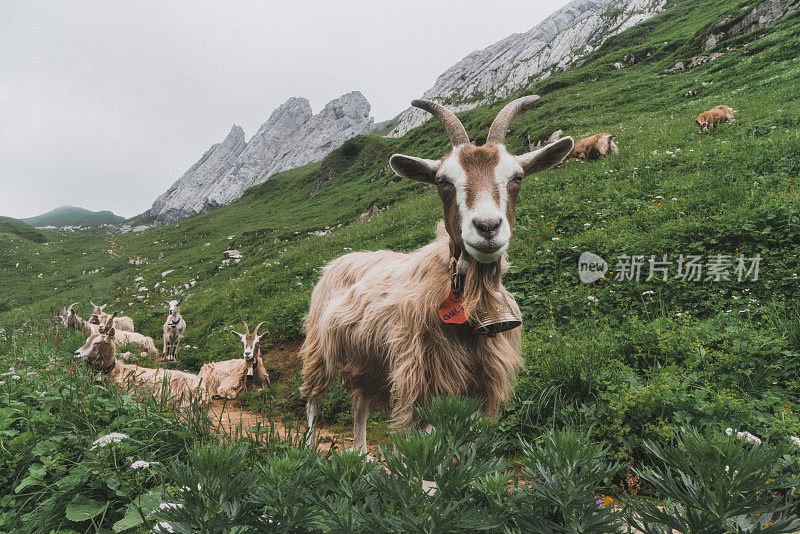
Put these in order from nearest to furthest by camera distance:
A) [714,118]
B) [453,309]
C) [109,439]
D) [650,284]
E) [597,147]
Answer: [109,439] < [453,309] < [650,284] < [714,118] < [597,147]

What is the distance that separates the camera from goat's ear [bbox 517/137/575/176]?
10.3 feet

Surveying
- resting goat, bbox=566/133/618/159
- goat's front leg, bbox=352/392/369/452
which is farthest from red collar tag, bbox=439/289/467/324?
resting goat, bbox=566/133/618/159

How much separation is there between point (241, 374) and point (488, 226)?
23.7 ft

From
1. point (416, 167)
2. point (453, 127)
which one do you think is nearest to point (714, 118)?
point (453, 127)

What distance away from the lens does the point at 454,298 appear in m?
2.85

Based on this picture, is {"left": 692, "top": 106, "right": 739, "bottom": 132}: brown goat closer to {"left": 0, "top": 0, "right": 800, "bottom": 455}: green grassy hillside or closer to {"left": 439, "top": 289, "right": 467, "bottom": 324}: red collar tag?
{"left": 0, "top": 0, "right": 800, "bottom": 455}: green grassy hillside

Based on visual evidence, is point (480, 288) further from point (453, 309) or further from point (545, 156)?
point (545, 156)

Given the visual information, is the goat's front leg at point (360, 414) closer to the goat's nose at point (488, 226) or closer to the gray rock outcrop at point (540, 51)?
the goat's nose at point (488, 226)

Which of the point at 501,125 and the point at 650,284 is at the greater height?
the point at 501,125

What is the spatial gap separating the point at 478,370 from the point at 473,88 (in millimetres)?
134512

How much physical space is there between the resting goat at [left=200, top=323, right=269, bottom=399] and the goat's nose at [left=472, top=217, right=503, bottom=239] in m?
6.22

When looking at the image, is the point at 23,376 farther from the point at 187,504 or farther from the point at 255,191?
the point at 255,191

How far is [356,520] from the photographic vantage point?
1.15m

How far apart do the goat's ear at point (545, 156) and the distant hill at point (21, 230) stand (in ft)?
255
